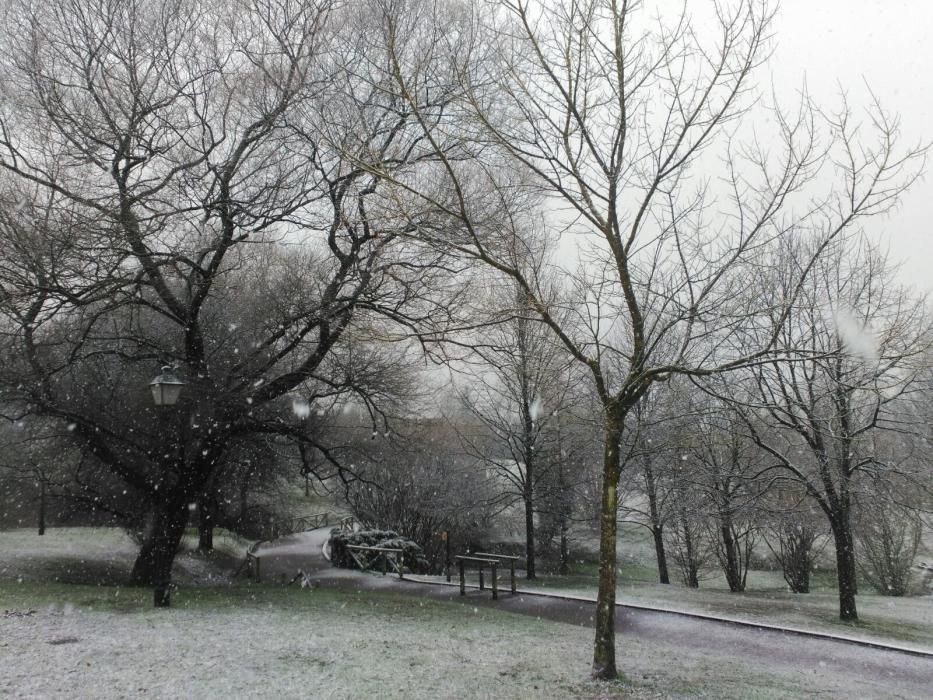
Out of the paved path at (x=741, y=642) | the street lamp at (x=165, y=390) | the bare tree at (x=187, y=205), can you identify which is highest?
the bare tree at (x=187, y=205)

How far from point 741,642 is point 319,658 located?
19.9ft

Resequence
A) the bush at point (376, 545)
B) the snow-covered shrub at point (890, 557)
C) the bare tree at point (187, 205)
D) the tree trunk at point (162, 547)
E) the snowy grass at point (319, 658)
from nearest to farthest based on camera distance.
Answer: the snowy grass at point (319, 658)
the bare tree at point (187, 205)
the tree trunk at point (162, 547)
the bush at point (376, 545)
the snow-covered shrub at point (890, 557)

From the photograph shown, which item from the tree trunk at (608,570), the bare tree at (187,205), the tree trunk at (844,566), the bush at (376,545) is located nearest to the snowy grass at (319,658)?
the tree trunk at (608,570)

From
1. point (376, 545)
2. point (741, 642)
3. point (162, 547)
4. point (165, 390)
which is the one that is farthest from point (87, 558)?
point (741, 642)

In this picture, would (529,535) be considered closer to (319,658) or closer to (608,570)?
(608,570)

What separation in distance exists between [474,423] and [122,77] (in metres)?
17.1

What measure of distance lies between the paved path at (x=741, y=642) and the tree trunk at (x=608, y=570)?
8.17 feet

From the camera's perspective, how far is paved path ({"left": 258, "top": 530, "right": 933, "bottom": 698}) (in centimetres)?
773

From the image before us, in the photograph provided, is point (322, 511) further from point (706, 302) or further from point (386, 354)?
point (706, 302)

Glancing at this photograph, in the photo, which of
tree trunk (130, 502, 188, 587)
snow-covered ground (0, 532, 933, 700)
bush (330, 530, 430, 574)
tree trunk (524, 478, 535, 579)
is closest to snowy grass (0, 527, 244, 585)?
tree trunk (130, 502, 188, 587)

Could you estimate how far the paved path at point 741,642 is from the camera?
7.73m

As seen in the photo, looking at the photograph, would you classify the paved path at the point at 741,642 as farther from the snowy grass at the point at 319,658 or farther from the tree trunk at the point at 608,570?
the tree trunk at the point at 608,570

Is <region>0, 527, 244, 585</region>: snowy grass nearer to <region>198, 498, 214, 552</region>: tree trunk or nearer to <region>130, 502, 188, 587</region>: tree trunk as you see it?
<region>198, 498, 214, 552</region>: tree trunk

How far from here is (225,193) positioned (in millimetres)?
10609
